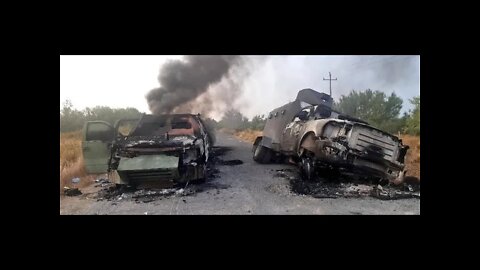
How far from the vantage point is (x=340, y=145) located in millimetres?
6137

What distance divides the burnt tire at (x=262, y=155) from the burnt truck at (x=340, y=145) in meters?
1.01

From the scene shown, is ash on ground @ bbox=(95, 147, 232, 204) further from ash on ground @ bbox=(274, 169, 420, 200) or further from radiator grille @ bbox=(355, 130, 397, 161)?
radiator grille @ bbox=(355, 130, 397, 161)

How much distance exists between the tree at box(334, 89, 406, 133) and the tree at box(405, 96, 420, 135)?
0.66 feet

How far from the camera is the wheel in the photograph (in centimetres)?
659

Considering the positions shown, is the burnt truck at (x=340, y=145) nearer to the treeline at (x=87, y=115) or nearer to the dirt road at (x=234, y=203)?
the dirt road at (x=234, y=203)

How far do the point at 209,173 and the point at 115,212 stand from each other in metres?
2.23

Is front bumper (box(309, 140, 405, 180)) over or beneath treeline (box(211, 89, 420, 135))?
beneath

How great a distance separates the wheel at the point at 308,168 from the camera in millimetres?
6590

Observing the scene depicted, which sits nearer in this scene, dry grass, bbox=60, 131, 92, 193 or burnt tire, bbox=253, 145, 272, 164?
dry grass, bbox=60, 131, 92, 193

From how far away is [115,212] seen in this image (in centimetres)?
552

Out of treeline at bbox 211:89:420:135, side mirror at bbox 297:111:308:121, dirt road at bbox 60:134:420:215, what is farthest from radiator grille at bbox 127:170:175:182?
side mirror at bbox 297:111:308:121
